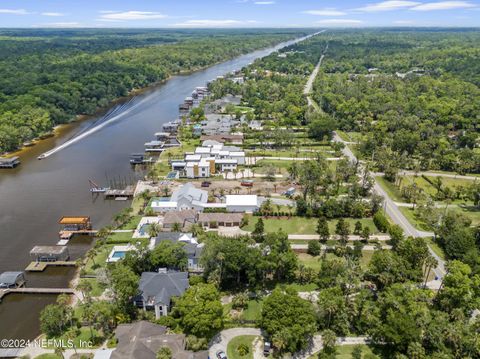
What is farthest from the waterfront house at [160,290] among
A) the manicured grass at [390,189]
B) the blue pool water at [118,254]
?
the manicured grass at [390,189]

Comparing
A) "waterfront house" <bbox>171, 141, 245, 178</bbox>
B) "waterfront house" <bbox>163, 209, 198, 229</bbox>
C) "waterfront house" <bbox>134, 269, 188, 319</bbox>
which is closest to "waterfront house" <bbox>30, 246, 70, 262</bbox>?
"waterfront house" <bbox>163, 209, 198, 229</bbox>

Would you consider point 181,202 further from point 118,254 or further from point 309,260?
point 309,260

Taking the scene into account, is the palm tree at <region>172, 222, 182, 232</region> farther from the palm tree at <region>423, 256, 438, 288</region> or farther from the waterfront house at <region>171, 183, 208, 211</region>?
the palm tree at <region>423, 256, 438, 288</region>

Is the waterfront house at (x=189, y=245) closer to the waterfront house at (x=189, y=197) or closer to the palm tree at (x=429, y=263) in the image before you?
the waterfront house at (x=189, y=197)

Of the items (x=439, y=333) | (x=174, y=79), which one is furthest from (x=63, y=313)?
(x=174, y=79)

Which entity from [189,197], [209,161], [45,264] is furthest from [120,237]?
[209,161]

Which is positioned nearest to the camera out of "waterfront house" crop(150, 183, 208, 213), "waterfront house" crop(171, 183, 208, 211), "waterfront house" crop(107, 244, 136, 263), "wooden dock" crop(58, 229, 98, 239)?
"waterfront house" crop(107, 244, 136, 263)
